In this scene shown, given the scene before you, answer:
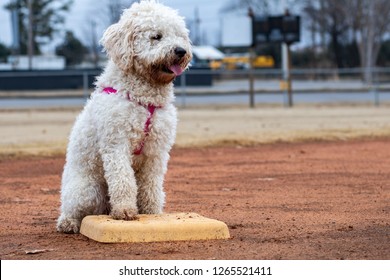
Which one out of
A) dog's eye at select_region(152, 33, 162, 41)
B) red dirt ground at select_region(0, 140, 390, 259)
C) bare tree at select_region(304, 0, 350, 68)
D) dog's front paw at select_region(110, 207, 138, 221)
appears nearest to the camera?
red dirt ground at select_region(0, 140, 390, 259)

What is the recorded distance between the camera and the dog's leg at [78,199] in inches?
333

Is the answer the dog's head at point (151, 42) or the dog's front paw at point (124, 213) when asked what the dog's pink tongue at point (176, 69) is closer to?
the dog's head at point (151, 42)

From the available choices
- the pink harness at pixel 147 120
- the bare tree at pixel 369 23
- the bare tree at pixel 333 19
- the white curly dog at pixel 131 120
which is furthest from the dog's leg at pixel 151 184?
the bare tree at pixel 333 19

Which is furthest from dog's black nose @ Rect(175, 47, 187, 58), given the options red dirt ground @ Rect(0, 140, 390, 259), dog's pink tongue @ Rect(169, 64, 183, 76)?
red dirt ground @ Rect(0, 140, 390, 259)

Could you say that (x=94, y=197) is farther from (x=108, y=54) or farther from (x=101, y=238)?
(x=108, y=54)

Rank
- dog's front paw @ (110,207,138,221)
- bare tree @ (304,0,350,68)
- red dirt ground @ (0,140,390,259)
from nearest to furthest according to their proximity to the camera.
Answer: red dirt ground @ (0,140,390,259), dog's front paw @ (110,207,138,221), bare tree @ (304,0,350,68)

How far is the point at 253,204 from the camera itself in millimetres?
10703

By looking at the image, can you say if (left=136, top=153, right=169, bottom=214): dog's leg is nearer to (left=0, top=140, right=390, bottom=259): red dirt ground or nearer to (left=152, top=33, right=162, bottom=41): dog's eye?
(left=0, top=140, right=390, bottom=259): red dirt ground

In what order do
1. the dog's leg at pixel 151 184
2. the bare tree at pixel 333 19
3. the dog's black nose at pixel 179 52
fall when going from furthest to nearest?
the bare tree at pixel 333 19 < the dog's leg at pixel 151 184 < the dog's black nose at pixel 179 52

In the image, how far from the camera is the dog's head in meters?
7.92

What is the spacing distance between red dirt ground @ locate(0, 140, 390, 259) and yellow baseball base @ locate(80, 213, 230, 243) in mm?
83

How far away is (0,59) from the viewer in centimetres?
7706

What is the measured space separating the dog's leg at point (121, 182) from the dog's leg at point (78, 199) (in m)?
0.35

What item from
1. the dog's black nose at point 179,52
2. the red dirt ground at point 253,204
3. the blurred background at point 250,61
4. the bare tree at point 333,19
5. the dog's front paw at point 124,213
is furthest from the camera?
the bare tree at point 333,19
